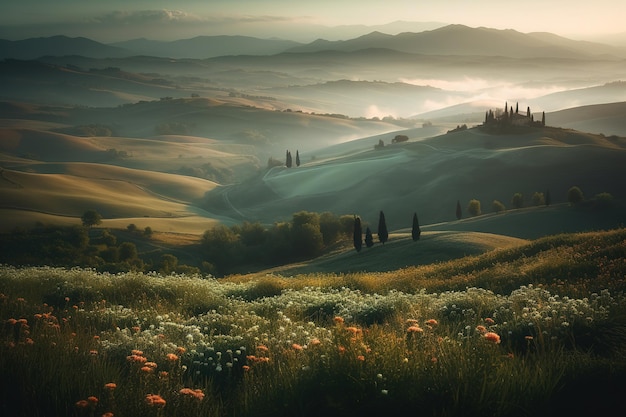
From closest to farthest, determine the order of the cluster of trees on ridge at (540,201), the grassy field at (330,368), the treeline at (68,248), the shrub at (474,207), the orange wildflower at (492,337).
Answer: the grassy field at (330,368) < the orange wildflower at (492,337) < the treeline at (68,248) < the cluster of trees on ridge at (540,201) < the shrub at (474,207)

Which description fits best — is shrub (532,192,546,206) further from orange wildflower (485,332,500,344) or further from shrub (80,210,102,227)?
orange wildflower (485,332,500,344)

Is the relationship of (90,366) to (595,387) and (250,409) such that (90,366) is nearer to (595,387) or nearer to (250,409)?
(250,409)

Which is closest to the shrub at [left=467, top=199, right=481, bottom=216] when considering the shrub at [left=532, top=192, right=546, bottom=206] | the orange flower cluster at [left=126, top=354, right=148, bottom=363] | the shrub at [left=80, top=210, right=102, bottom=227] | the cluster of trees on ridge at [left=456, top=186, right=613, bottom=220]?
the cluster of trees on ridge at [left=456, top=186, right=613, bottom=220]

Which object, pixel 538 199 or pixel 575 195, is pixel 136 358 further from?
pixel 538 199

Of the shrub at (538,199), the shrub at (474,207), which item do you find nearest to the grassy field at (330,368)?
the shrub at (474,207)

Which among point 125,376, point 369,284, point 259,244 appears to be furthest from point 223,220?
point 125,376

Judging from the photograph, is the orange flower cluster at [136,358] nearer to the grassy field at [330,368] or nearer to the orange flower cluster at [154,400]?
the grassy field at [330,368]
